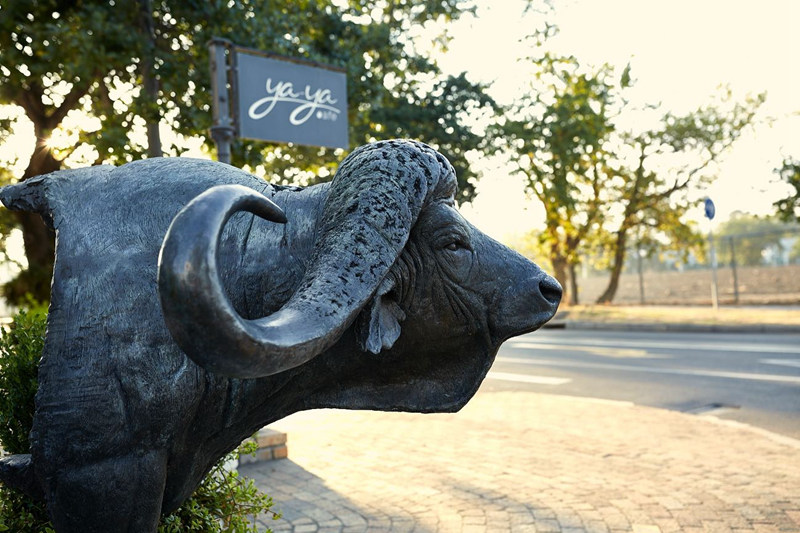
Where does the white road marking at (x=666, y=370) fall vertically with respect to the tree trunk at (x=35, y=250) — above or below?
below

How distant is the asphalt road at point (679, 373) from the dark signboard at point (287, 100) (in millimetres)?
5213

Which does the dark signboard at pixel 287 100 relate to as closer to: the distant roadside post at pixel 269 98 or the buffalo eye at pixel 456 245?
the distant roadside post at pixel 269 98

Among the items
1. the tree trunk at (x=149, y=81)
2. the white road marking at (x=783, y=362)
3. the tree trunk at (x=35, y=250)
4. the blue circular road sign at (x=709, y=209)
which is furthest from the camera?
the blue circular road sign at (x=709, y=209)

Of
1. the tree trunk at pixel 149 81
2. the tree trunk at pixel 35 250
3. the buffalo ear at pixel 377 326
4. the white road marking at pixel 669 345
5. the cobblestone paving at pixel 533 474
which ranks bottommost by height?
the cobblestone paving at pixel 533 474

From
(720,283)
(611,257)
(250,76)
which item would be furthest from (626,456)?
(720,283)

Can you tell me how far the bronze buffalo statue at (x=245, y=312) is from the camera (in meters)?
1.44

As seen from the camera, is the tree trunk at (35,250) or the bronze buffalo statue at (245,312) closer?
the bronze buffalo statue at (245,312)

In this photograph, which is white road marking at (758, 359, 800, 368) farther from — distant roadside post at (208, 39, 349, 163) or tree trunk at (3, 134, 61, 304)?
tree trunk at (3, 134, 61, 304)

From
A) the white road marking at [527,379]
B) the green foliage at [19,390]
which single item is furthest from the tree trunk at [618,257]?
the green foliage at [19,390]

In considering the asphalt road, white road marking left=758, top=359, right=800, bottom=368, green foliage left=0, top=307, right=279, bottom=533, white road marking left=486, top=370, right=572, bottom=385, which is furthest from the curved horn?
white road marking left=758, top=359, right=800, bottom=368

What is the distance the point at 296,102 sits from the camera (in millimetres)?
5648

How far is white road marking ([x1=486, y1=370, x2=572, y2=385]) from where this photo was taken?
10.8 metres

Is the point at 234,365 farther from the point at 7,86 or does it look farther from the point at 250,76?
the point at 7,86

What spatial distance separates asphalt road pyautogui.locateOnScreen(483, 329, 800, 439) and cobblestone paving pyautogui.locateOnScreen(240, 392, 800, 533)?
1.04 meters
